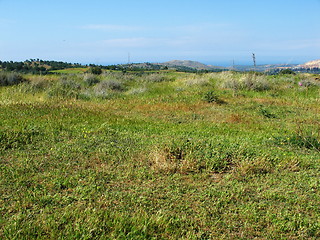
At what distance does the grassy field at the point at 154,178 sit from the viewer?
300 cm

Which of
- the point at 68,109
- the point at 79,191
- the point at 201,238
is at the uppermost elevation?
the point at 68,109

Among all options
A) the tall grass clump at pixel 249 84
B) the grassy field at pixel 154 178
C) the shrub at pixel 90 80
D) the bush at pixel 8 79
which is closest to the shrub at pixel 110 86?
the shrub at pixel 90 80

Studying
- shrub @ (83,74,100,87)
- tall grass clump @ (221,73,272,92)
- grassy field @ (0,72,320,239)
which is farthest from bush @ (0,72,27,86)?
tall grass clump @ (221,73,272,92)

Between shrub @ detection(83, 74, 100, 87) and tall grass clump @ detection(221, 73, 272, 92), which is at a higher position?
shrub @ detection(83, 74, 100, 87)

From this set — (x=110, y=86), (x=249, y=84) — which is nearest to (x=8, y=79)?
(x=110, y=86)

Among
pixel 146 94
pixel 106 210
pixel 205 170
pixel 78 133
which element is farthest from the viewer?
pixel 146 94

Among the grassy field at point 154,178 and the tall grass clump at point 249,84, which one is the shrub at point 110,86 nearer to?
the tall grass clump at point 249,84

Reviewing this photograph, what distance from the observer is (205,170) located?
14.8 ft

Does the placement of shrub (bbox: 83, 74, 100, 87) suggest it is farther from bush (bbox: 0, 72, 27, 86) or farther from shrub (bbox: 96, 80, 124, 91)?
bush (bbox: 0, 72, 27, 86)

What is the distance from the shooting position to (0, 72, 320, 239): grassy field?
300 centimetres

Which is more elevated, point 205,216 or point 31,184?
point 31,184

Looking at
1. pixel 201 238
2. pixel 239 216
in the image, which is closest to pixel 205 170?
pixel 239 216

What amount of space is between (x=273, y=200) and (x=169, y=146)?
6.97 ft

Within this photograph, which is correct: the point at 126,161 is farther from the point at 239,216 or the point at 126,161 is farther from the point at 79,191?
the point at 239,216
